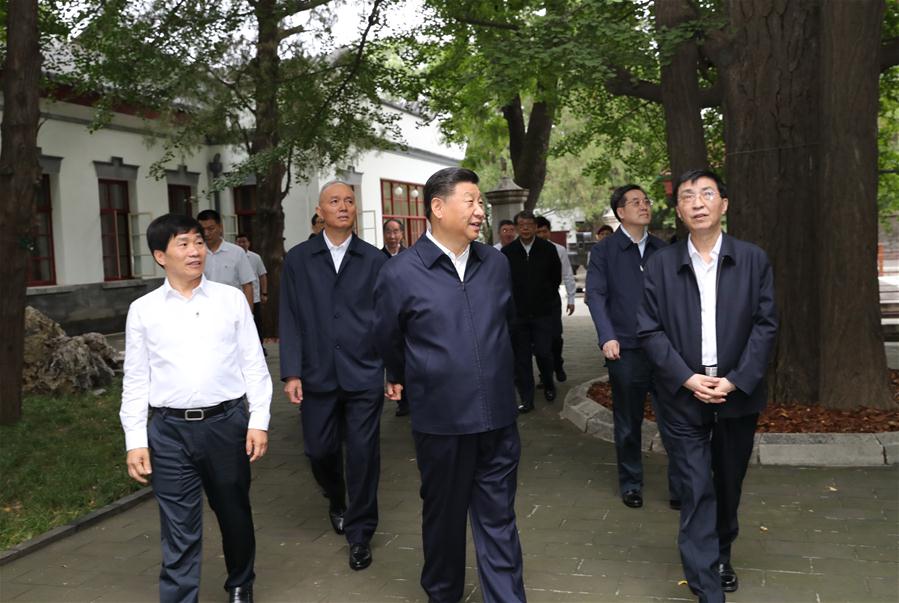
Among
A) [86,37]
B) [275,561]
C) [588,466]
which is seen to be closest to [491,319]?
[275,561]

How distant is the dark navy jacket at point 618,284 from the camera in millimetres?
6109

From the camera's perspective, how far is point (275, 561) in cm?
525

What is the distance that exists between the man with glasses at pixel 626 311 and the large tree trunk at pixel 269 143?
6176mm

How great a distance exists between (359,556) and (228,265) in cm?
473

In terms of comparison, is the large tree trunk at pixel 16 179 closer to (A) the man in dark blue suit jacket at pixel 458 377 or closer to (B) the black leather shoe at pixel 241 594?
(B) the black leather shoe at pixel 241 594

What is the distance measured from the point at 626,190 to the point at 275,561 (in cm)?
318

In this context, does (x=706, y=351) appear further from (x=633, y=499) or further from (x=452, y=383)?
(x=633, y=499)

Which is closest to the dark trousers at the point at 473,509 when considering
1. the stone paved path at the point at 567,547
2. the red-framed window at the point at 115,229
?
the stone paved path at the point at 567,547

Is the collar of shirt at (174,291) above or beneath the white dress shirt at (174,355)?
above

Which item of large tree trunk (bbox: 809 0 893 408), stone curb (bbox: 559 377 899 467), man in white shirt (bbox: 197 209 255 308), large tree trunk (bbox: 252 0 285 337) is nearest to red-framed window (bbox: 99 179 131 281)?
large tree trunk (bbox: 252 0 285 337)

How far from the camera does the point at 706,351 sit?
429cm

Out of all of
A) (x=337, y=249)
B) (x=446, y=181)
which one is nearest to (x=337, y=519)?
(x=337, y=249)

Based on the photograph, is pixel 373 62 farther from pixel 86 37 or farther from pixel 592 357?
pixel 592 357

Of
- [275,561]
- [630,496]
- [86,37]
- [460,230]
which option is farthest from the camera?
[86,37]
